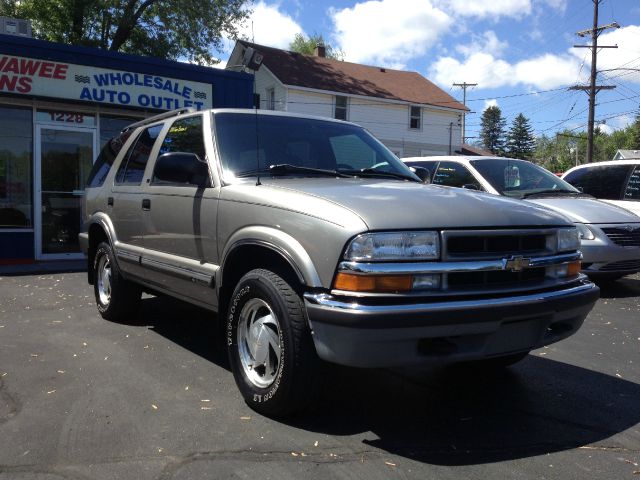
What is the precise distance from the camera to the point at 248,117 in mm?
4566

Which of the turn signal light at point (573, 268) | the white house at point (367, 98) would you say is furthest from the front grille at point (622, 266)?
the white house at point (367, 98)

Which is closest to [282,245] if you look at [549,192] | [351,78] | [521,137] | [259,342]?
[259,342]

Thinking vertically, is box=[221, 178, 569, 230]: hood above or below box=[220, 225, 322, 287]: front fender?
above

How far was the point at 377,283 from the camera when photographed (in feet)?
9.67

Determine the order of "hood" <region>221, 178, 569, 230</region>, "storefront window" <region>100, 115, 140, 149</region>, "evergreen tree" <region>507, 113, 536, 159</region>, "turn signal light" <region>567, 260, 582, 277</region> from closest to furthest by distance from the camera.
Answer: "hood" <region>221, 178, 569, 230</region> → "turn signal light" <region>567, 260, 582, 277</region> → "storefront window" <region>100, 115, 140, 149</region> → "evergreen tree" <region>507, 113, 536, 159</region>

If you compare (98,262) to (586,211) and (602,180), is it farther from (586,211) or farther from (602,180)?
(602,180)

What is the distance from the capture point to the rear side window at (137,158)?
17.5 ft

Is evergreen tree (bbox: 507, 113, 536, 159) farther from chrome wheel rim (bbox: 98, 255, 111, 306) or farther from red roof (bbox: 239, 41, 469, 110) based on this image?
chrome wheel rim (bbox: 98, 255, 111, 306)

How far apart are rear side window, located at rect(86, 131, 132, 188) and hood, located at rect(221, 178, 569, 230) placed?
2.69 m

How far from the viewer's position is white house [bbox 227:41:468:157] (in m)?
27.1

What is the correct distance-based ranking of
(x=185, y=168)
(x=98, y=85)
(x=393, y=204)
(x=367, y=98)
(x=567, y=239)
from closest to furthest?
(x=393, y=204) → (x=567, y=239) → (x=185, y=168) → (x=98, y=85) → (x=367, y=98)

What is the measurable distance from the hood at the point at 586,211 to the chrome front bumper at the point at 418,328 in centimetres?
480

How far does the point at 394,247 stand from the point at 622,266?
19.0 feet

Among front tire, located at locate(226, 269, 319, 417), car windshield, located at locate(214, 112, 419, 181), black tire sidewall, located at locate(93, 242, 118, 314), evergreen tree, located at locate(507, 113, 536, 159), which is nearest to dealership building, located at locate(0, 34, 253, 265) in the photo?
black tire sidewall, located at locate(93, 242, 118, 314)
